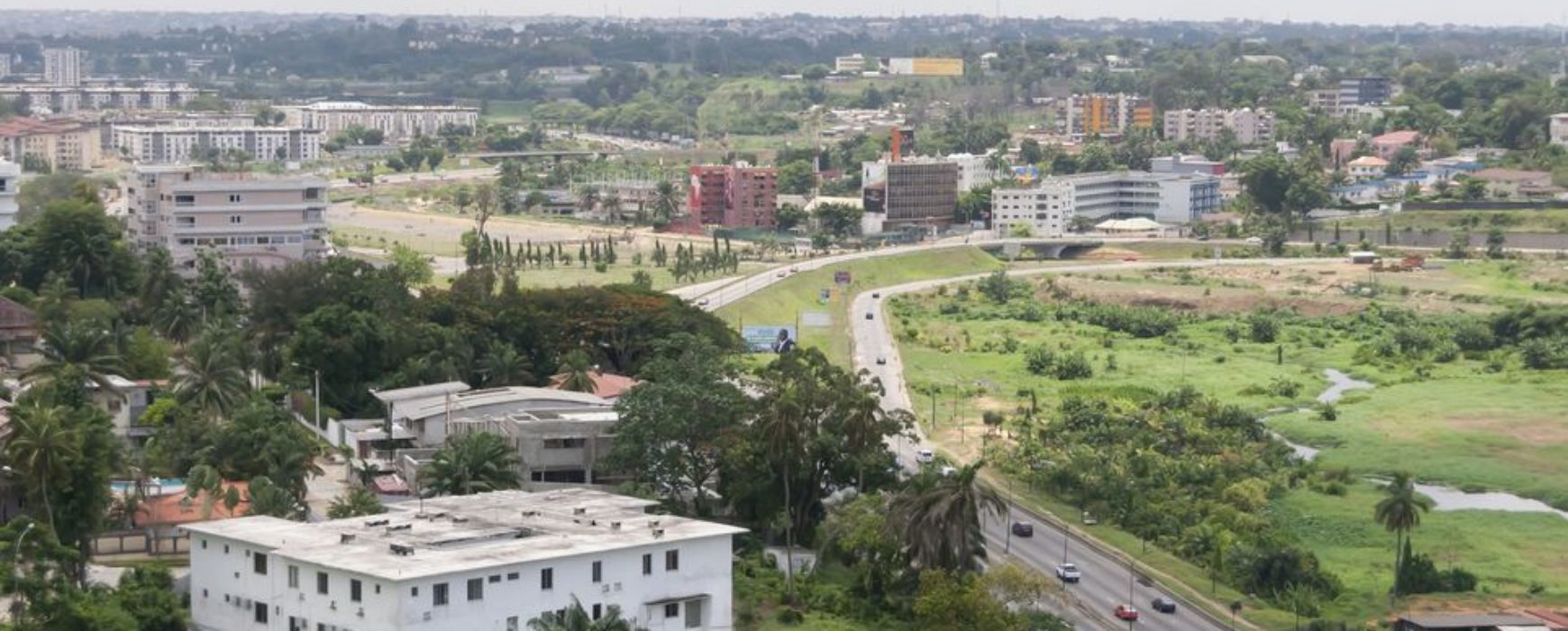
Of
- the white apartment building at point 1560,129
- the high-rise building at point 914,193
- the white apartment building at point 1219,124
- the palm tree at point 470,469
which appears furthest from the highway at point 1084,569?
the white apartment building at point 1219,124

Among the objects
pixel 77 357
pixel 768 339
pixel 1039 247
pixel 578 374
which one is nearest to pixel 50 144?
pixel 1039 247

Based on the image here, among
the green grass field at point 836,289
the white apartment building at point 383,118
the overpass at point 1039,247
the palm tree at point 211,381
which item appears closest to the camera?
the palm tree at point 211,381

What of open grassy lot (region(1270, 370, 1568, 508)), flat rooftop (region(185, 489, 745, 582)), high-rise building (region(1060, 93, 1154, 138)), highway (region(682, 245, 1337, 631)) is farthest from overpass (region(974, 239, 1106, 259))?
flat rooftop (region(185, 489, 745, 582))

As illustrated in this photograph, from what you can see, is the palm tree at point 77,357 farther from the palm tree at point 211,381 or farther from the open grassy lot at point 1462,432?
the open grassy lot at point 1462,432

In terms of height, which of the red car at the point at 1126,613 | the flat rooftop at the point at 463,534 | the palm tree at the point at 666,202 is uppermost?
the flat rooftop at the point at 463,534

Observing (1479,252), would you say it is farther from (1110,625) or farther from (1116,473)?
(1110,625)

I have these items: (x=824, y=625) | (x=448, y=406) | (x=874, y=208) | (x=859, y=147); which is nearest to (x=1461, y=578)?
(x=824, y=625)

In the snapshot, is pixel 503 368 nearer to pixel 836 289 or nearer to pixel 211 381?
pixel 211 381
